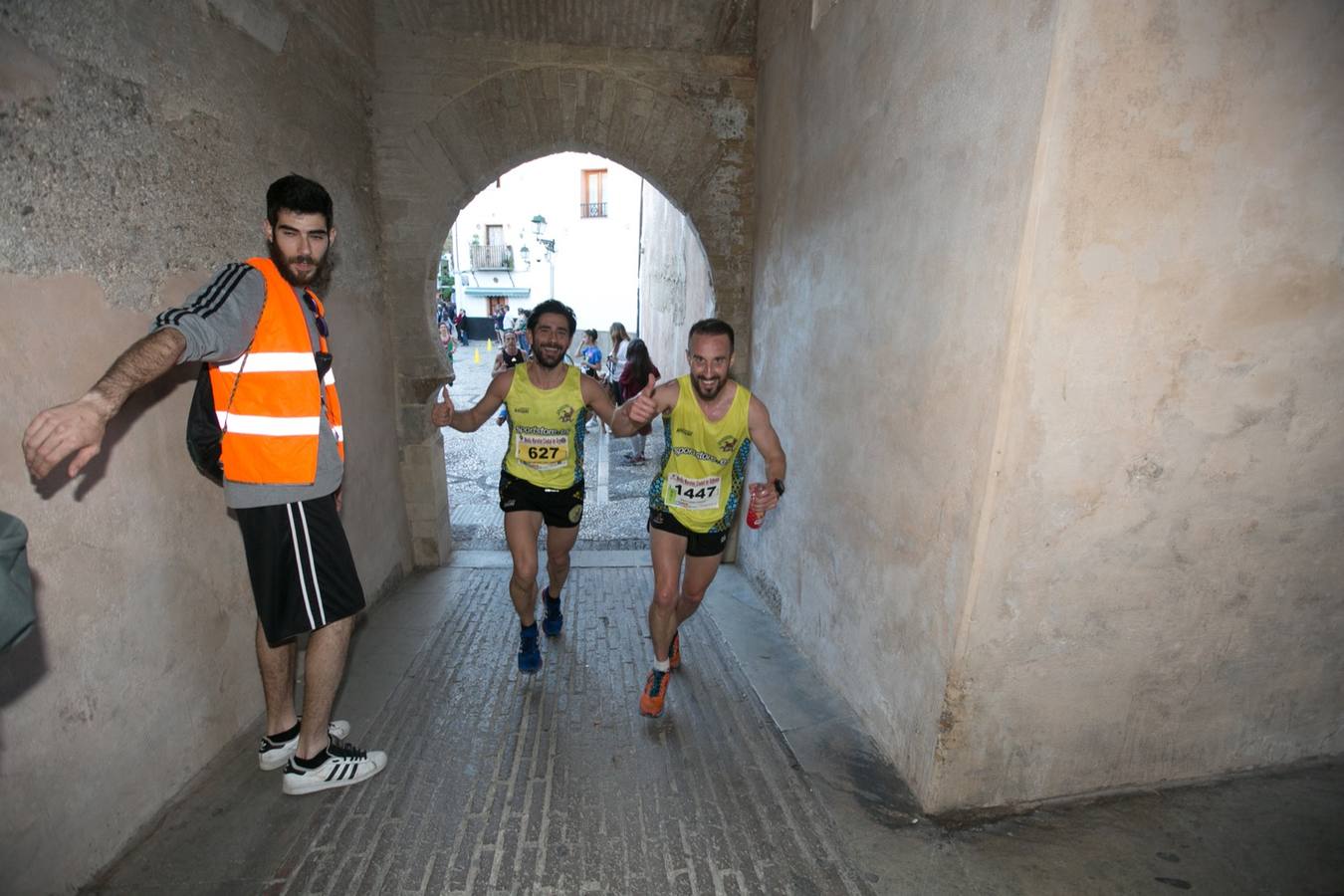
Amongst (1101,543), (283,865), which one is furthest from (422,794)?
(1101,543)

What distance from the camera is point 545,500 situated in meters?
3.70

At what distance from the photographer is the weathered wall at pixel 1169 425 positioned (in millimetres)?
2004

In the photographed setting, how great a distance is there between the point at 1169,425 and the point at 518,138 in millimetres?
4278

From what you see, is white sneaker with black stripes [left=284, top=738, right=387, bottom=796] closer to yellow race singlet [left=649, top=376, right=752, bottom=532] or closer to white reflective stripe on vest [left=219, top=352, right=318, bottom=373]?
white reflective stripe on vest [left=219, top=352, right=318, bottom=373]

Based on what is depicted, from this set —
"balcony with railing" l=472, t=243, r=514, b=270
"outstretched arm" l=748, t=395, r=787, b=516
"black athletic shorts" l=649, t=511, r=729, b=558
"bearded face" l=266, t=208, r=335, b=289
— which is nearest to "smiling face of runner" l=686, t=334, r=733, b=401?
"outstretched arm" l=748, t=395, r=787, b=516

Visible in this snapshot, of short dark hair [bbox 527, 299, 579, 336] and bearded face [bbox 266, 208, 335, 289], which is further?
short dark hair [bbox 527, 299, 579, 336]

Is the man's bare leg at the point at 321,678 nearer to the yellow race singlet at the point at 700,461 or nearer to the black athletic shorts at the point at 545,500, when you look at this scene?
the black athletic shorts at the point at 545,500

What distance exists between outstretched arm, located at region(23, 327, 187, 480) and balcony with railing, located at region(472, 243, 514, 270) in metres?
27.5

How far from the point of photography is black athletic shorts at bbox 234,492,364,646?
92.3 inches

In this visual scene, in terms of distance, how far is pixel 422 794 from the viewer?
2637 millimetres

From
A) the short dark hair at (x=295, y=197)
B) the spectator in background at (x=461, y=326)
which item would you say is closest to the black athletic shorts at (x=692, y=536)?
the short dark hair at (x=295, y=197)

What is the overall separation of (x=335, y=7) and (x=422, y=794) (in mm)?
4191

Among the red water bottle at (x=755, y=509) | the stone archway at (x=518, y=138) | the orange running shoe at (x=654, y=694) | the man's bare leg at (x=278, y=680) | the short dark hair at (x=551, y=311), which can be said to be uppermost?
the stone archway at (x=518, y=138)

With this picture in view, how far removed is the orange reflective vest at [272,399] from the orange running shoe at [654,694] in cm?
180
